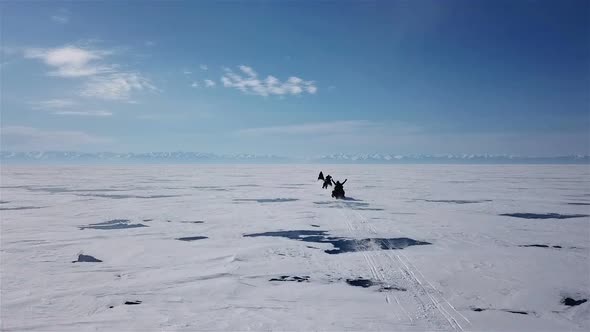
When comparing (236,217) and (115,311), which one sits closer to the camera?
(115,311)

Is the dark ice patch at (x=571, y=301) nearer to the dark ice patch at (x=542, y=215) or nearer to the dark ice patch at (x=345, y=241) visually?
the dark ice patch at (x=345, y=241)

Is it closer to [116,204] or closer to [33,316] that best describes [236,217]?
[116,204]

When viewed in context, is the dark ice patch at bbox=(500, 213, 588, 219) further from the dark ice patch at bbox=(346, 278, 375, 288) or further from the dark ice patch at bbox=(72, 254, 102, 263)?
the dark ice patch at bbox=(72, 254, 102, 263)

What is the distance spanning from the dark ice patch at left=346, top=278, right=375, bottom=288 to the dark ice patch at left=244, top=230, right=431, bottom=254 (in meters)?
2.21

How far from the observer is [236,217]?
14.4m

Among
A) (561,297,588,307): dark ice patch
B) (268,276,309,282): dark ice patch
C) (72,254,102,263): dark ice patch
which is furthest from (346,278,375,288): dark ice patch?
(72,254,102,263): dark ice patch

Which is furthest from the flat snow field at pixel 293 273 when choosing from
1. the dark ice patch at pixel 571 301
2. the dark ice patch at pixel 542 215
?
the dark ice patch at pixel 542 215

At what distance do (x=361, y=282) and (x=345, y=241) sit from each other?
3.53m

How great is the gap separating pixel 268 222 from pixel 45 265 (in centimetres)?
727

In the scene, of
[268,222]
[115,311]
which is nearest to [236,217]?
[268,222]

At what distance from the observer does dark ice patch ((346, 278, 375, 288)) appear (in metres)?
6.70

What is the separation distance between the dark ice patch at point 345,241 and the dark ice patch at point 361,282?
221 cm

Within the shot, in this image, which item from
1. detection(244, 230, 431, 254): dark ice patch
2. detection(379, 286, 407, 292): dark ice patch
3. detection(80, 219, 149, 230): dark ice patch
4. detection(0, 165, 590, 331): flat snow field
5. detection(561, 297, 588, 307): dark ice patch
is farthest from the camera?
detection(80, 219, 149, 230): dark ice patch

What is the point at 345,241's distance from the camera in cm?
1038
